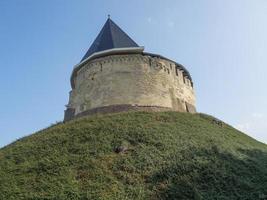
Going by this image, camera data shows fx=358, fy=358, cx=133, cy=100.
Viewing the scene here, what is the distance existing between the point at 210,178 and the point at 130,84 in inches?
402

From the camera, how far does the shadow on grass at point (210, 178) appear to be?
468 inches

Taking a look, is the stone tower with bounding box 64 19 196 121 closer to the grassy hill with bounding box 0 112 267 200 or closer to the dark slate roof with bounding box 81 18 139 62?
the dark slate roof with bounding box 81 18 139 62

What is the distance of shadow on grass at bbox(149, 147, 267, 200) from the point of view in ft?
39.0

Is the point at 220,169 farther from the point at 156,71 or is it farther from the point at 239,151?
Answer: the point at 156,71

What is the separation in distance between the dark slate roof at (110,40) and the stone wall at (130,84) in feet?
3.66

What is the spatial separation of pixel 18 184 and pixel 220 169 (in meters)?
7.40

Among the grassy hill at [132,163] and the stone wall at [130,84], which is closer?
the grassy hill at [132,163]

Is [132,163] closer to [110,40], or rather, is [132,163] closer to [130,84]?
→ [130,84]

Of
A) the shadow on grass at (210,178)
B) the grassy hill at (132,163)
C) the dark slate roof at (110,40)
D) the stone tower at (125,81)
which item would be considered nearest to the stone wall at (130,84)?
the stone tower at (125,81)

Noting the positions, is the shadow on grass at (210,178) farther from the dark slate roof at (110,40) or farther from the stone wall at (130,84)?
the dark slate roof at (110,40)

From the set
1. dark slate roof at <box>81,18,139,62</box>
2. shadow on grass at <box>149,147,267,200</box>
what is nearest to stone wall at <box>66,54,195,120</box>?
dark slate roof at <box>81,18,139,62</box>

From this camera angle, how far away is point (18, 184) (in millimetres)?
12602

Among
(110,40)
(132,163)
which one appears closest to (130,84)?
(110,40)

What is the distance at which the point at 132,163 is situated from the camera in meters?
13.7
